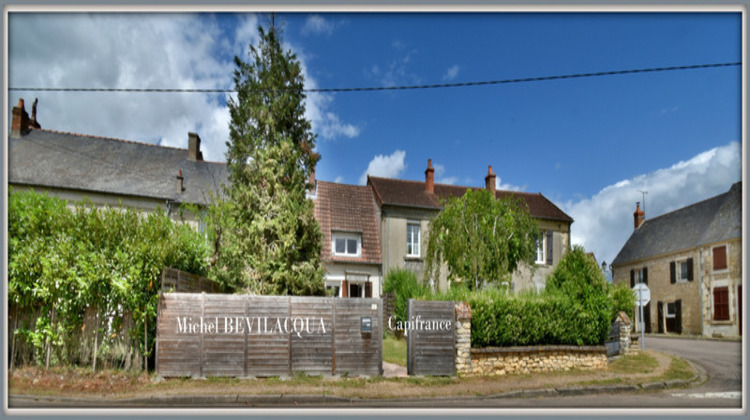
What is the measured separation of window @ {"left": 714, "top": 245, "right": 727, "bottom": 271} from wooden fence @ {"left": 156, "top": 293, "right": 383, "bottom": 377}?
884 inches

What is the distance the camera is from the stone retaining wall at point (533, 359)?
43.5 feet

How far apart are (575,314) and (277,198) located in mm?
8762

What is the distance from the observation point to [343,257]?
2614 cm

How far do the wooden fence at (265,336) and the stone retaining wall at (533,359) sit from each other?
2692 millimetres

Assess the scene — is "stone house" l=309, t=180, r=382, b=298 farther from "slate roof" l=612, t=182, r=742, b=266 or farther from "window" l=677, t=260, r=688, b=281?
"window" l=677, t=260, r=688, b=281

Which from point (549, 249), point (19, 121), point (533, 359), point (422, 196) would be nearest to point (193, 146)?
point (19, 121)

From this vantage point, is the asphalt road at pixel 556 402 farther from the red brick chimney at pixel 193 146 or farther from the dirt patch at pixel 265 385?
the red brick chimney at pixel 193 146

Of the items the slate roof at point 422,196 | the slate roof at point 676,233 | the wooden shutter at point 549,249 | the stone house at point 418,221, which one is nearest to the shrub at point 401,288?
the stone house at point 418,221

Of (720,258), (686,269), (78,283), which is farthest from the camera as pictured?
(686,269)

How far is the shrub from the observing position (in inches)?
829

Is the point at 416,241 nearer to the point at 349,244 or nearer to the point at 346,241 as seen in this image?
the point at 349,244

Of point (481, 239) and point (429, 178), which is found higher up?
point (429, 178)

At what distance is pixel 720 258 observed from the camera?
90.8 ft

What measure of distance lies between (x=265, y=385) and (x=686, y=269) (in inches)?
1171
